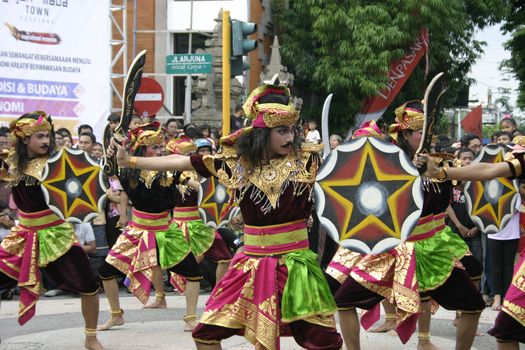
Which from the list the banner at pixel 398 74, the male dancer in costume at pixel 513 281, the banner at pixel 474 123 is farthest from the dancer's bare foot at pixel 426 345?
the banner at pixel 398 74

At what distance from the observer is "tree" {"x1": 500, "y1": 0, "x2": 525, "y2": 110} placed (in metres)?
26.6

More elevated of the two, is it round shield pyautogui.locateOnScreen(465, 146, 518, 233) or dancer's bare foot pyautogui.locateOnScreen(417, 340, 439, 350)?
round shield pyautogui.locateOnScreen(465, 146, 518, 233)

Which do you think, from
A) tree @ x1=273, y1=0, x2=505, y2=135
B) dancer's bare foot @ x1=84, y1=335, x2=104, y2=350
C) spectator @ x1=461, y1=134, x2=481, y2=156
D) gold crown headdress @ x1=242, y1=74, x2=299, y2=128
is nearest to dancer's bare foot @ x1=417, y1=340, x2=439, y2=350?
dancer's bare foot @ x1=84, y1=335, x2=104, y2=350

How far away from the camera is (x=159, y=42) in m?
26.4

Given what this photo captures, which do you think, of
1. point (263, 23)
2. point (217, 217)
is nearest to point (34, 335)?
point (217, 217)

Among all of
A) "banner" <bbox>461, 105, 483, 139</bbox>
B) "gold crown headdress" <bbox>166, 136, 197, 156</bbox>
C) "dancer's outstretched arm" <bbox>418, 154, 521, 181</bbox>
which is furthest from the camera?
"banner" <bbox>461, 105, 483, 139</bbox>

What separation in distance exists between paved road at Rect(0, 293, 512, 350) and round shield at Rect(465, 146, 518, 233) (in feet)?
4.28

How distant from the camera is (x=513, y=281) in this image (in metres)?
6.11

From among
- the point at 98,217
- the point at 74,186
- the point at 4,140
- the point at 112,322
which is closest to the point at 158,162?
the point at 74,186

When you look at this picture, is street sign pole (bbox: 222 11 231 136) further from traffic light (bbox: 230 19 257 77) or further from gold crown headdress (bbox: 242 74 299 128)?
gold crown headdress (bbox: 242 74 299 128)

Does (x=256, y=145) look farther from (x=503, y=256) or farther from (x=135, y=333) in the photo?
(x=503, y=256)

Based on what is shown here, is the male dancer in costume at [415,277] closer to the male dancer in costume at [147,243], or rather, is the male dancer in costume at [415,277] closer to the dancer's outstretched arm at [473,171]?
the dancer's outstretched arm at [473,171]

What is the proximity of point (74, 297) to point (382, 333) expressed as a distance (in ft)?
14.7

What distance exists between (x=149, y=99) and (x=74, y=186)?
6.76 metres
